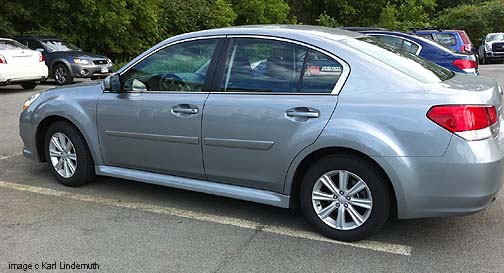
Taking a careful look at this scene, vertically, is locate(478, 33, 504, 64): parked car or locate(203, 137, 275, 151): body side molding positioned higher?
locate(203, 137, 275, 151): body side molding

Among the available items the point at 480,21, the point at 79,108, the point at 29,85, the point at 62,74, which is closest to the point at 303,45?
the point at 79,108

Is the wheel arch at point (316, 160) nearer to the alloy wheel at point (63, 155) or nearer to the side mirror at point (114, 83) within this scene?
the side mirror at point (114, 83)

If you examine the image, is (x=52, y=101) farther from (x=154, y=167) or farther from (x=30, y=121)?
(x=154, y=167)

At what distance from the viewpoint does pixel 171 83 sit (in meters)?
4.65

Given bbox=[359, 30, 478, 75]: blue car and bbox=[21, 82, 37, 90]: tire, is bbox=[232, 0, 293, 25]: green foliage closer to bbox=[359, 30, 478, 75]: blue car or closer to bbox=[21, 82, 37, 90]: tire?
bbox=[21, 82, 37, 90]: tire

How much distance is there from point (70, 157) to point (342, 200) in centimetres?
284

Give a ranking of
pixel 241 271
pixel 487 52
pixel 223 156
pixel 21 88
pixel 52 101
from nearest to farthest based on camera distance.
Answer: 1. pixel 241 271
2. pixel 223 156
3. pixel 52 101
4. pixel 21 88
5. pixel 487 52

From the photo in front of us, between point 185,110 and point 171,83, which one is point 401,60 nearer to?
point 185,110

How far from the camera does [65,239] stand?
398 centimetres

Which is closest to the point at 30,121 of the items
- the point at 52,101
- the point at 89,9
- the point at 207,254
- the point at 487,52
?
the point at 52,101

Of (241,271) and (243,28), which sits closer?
(241,271)

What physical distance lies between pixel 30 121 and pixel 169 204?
1842mm

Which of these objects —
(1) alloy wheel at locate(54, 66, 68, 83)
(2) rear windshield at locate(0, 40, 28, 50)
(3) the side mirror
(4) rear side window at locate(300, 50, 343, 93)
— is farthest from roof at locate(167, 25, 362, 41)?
(1) alloy wheel at locate(54, 66, 68, 83)

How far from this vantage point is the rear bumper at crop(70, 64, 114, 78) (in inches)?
628
